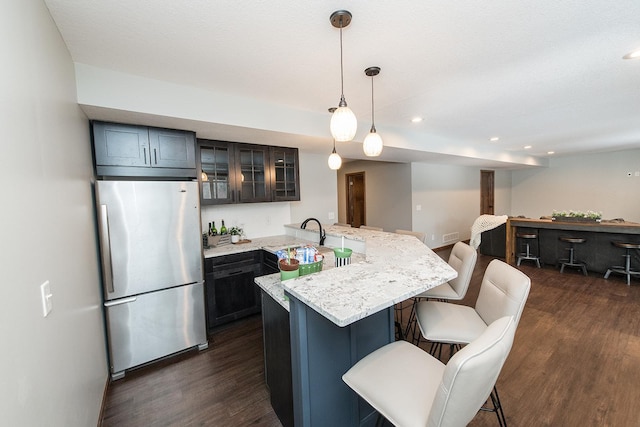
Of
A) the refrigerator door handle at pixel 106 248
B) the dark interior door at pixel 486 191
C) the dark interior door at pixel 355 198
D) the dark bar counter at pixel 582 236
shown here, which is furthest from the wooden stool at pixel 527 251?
the refrigerator door handle at pixel 106 248

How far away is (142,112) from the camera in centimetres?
211

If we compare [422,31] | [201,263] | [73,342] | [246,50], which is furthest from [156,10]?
[201,263]

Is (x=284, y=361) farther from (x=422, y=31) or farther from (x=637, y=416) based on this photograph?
(x=637, y=416)

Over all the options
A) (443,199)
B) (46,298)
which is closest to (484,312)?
(46,298)

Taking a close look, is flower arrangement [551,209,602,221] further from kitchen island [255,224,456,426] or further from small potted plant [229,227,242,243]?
small potted plant [229,227,242,243]

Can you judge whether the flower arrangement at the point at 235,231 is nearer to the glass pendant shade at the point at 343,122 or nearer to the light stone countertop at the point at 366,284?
the light stone countertop at the point at 366,284

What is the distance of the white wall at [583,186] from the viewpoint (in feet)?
22.4

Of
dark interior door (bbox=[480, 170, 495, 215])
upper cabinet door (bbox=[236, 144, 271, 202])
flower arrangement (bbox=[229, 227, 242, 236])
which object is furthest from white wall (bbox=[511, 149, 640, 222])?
flower arrangement (bbox=[229, 227, 242, 236])

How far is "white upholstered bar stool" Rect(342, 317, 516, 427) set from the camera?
86cm

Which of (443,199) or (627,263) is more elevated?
(443,199)

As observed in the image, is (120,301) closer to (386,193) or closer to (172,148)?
(172,148)

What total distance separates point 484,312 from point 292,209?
3.12 meters

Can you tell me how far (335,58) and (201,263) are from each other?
2.19 metres

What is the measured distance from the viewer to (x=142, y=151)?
2424mm
